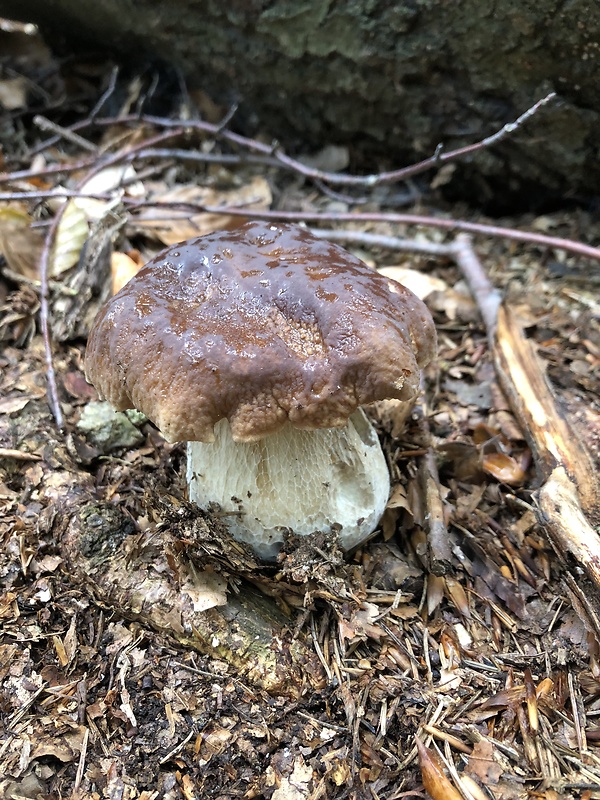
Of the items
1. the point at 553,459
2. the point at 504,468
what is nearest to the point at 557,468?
the point at 553,459

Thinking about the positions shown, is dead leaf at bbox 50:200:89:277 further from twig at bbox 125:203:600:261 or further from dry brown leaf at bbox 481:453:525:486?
dry brown leaf at bbox 481:453:525:486

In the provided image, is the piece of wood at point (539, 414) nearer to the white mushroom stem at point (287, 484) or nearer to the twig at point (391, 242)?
the twig at point (391, 242)

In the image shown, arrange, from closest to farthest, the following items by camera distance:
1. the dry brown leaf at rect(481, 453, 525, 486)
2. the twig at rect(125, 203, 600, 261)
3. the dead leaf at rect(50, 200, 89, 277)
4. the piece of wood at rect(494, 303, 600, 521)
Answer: the piece of wood at rect(494, 303, 600, 521) → the dry brown leaf at rect(481, 453, 525, 486) → the twig at rect(125, 203, 600, 261) → the dead leaf at rect(50, 200, 89, 277)

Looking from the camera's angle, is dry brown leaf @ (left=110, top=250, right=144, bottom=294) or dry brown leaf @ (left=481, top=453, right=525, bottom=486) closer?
dry brown leaf @ (left=481, top=453, right=525, bottom=486)

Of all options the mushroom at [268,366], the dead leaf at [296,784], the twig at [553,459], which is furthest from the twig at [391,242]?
the dead leaf at [296,784]

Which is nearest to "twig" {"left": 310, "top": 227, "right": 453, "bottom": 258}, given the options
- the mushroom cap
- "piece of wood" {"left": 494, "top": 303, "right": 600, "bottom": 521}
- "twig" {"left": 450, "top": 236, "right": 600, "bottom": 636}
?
"twig" {"left": 450, "top": 236, "right": 600, "bottom": 636}

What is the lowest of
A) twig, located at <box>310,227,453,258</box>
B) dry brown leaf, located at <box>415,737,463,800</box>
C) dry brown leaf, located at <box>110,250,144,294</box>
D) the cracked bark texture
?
dry brown leaf, located at <box>415,737,463,800</box>

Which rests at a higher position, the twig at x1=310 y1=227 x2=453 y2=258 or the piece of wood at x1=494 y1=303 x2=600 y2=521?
the twig at x1=310 y1=227 x2=453 y2=258

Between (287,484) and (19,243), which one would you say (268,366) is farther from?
(19,243)
